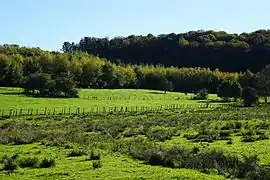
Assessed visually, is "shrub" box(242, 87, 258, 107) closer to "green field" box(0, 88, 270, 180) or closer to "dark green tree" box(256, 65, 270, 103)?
"dark green tree" box(256, 65, 270, 103)

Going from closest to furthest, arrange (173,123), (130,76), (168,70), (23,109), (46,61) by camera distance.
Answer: (173,123), (23,109), (46,61), (130,76), (168,70)

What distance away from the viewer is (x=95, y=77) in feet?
521

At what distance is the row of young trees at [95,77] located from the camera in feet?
391

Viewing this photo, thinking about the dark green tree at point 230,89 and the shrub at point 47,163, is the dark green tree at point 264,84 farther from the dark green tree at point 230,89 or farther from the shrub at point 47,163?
the shrub at point 47,163

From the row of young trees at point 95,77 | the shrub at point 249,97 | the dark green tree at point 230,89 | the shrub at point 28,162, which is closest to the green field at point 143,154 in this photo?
the shrub at point 28,162

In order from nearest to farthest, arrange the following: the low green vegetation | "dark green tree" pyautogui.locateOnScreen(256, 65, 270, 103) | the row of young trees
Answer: the low green vegetation → the row of young trees → "dark green tree" pyautogui.locateOnScreen(256, 65, 270, 103)

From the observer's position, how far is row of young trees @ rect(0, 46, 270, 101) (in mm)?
119106

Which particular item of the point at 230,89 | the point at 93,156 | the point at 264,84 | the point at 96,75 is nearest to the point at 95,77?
the point at 96,75

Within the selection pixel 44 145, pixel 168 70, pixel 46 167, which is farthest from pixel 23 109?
pixel 168 70

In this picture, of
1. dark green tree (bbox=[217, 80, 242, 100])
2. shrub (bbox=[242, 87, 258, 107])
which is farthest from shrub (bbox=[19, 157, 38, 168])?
dark green tree (bbox=[217, 80, 242, 100])

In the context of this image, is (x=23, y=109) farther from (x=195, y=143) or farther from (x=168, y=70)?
(x=168, y=70)

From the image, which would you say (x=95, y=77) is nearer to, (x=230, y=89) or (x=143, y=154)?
(x=230, y=89)

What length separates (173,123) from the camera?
5784cm

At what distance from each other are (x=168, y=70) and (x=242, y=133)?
487 feet
